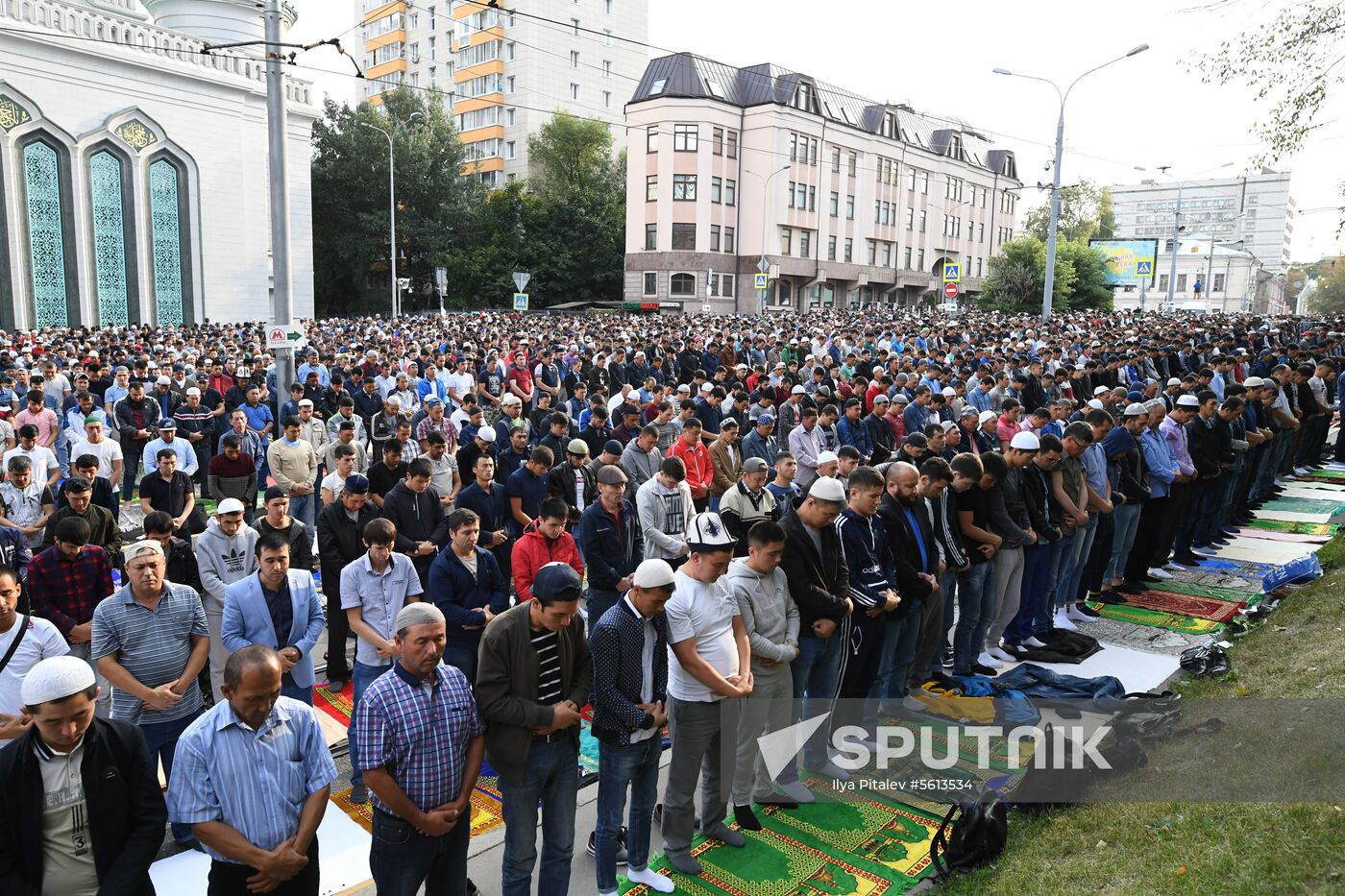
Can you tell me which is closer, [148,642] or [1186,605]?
[148,642]

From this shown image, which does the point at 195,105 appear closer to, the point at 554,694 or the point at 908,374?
the point at 908,374

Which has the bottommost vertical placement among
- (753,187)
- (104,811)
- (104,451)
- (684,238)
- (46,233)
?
(104,811)

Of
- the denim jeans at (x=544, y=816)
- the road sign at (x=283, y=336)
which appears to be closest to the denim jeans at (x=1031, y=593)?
the denim jeans at (x=544, y=816)

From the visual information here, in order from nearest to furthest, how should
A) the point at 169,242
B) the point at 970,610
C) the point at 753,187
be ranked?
the point at 970,610 → the point at 169,242 → the point at 753,187

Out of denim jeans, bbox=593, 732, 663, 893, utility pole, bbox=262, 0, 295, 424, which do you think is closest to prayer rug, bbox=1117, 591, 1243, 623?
denim jeans, bbox=593, 732, 663, 893

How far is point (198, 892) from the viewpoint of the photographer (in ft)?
14.5

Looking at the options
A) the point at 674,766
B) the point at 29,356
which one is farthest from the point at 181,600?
the point at 29,356

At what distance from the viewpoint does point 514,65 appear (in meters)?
62.3

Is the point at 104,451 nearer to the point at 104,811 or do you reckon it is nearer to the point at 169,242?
the point at 104,811

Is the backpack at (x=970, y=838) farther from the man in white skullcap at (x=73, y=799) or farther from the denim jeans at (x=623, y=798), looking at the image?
the man in white skullcap at (x=73, y=799)

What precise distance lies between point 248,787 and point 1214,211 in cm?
13678

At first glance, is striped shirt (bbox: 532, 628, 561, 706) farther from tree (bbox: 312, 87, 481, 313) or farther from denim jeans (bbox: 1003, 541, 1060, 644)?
tree (bbox: 312, 87, 481, 313)

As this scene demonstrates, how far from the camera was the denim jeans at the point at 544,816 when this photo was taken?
400 cm

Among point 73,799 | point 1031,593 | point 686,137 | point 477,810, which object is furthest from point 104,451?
point 686,137
